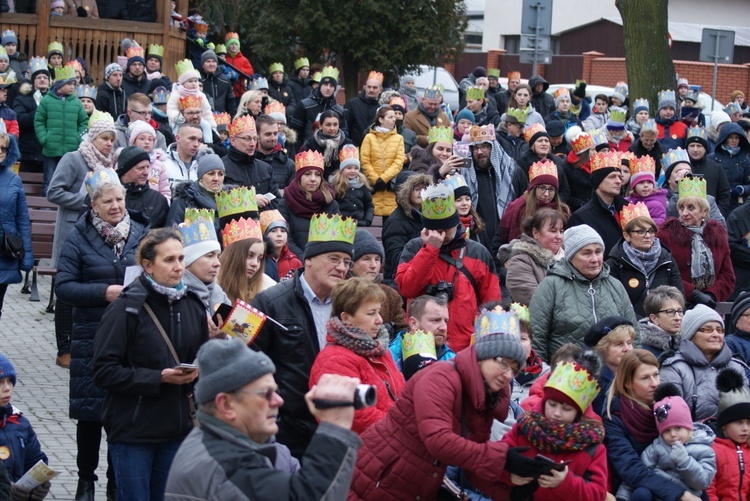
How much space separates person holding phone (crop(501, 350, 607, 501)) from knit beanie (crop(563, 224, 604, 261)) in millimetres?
2130

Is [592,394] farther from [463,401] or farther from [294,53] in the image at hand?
[294,53]

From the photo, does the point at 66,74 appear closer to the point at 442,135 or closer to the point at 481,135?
the point at 442,135

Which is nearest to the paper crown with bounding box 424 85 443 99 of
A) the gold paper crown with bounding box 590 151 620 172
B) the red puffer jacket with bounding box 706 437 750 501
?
the gold paper crown with bounding box 590 151 620 172

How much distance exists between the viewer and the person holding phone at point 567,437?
5316mm

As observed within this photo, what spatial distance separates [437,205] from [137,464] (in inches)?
102

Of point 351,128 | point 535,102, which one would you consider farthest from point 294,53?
point 351,128

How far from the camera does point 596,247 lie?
7.57 m

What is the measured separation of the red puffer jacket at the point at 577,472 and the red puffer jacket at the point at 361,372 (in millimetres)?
600

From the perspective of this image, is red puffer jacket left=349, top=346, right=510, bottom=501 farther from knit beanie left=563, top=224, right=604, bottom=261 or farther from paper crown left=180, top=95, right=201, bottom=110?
paper crown left=180, top=95, right=201, bottom=110

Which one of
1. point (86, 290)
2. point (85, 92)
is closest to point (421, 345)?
point (86, 290)

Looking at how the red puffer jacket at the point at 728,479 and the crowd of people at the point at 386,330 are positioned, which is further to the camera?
the red puffer jacket at the point at 728,479

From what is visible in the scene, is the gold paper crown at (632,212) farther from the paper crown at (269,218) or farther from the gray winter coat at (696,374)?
the paper crown at (269,218)

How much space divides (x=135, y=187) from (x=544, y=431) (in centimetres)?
456

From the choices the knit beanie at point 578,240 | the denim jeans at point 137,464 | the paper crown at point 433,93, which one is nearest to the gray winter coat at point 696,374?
the knit beanie at point 578,240
